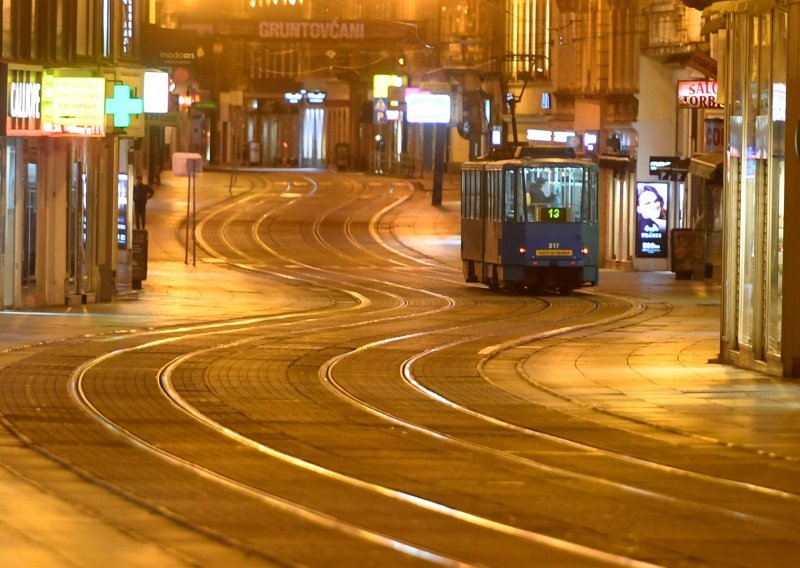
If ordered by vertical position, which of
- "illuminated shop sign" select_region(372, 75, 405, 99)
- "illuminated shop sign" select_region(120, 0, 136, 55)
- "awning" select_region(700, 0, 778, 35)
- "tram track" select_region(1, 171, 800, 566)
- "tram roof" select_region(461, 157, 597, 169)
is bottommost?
"tram track" select_region(1, 171, 800, 566)

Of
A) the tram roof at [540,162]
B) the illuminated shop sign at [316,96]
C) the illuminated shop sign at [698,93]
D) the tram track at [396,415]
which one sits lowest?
the tram track at [396,415]

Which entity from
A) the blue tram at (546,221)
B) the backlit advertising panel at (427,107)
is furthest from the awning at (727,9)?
the backlit advertising panel at (427,107)

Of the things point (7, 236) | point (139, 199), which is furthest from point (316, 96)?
point (7, 236)

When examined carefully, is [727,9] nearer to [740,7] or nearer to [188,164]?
[740,7]

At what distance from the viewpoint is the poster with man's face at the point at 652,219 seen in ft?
144

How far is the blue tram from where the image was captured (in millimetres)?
35875

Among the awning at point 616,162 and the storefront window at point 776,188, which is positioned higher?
the awning at point 616,162

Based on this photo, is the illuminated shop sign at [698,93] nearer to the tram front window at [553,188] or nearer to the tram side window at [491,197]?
the tram front window at [553,188]

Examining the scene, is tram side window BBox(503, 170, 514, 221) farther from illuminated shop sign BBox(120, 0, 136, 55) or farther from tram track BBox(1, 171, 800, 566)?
illuminated shop sign BBox(120, 0, 136, 55)

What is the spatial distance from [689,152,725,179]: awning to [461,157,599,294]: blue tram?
3.38 m

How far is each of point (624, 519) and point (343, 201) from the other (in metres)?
56.8

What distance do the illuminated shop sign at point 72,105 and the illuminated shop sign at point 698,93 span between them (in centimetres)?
1529

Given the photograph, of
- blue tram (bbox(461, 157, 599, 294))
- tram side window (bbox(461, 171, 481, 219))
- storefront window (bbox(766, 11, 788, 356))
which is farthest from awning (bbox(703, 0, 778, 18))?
tram side window (bbox(461, 171, 481, 219))

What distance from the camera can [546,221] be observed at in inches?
1419
